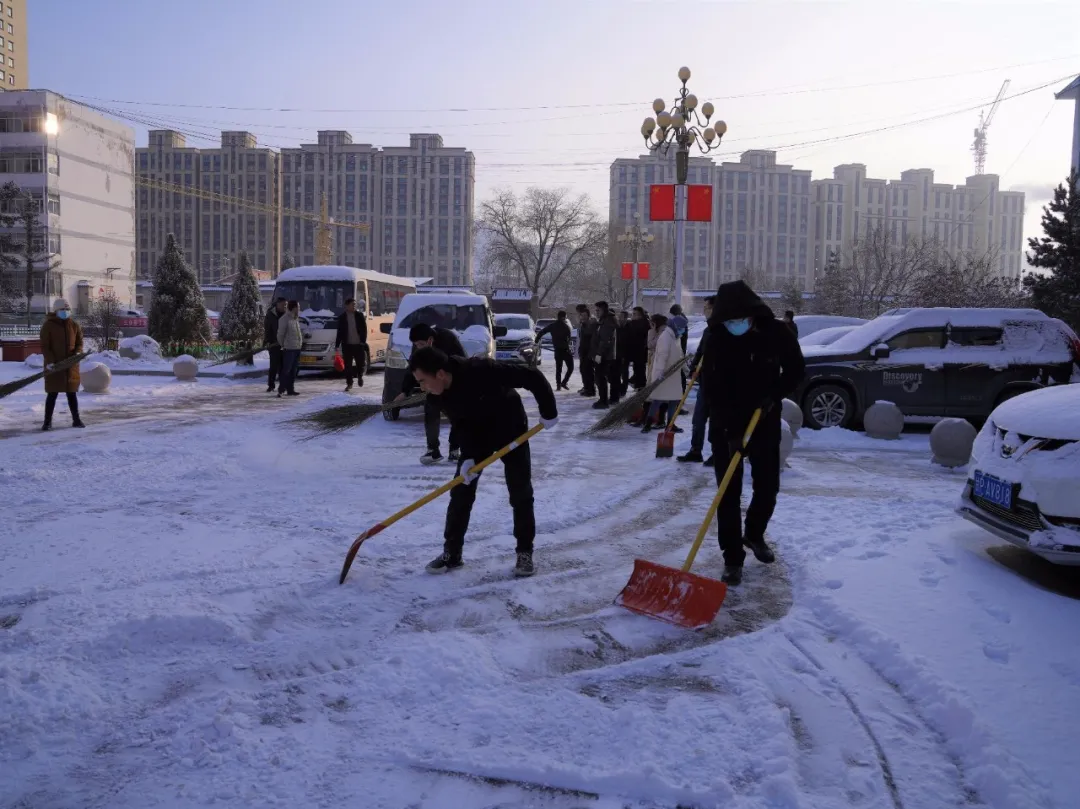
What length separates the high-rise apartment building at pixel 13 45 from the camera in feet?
363

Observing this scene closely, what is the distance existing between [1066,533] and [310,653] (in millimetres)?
4223

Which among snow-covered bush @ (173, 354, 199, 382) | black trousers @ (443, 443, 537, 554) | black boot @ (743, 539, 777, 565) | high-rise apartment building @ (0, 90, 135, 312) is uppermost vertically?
high-rise apartment building @ (0, 90, 135, 312)

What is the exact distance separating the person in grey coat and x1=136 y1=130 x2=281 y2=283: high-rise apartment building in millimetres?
135783

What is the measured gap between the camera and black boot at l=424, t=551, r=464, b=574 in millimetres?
5543

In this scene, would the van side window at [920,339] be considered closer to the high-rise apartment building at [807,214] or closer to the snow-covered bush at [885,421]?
the snow-covered bush at [885,421]

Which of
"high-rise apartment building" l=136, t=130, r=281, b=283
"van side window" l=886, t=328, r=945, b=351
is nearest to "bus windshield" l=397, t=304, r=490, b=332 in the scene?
"van side window" l=886, t=328, r=945, b=351

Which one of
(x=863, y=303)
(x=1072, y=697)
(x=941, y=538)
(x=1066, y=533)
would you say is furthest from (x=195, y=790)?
(x=863, y=303)

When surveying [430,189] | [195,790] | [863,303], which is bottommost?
[195,790]

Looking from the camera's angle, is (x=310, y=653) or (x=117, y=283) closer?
(x=310, y=653)

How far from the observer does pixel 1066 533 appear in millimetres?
5086

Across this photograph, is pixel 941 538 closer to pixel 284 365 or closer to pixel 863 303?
pixel 284 365

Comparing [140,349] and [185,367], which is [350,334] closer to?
[185,367]

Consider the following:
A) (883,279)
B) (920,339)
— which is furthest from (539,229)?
(920,339)

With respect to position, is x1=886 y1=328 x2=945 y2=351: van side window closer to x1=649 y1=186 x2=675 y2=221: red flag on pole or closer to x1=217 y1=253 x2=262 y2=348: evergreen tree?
x1=649 y1=186 x2=675 y2=221: red flag on pole
